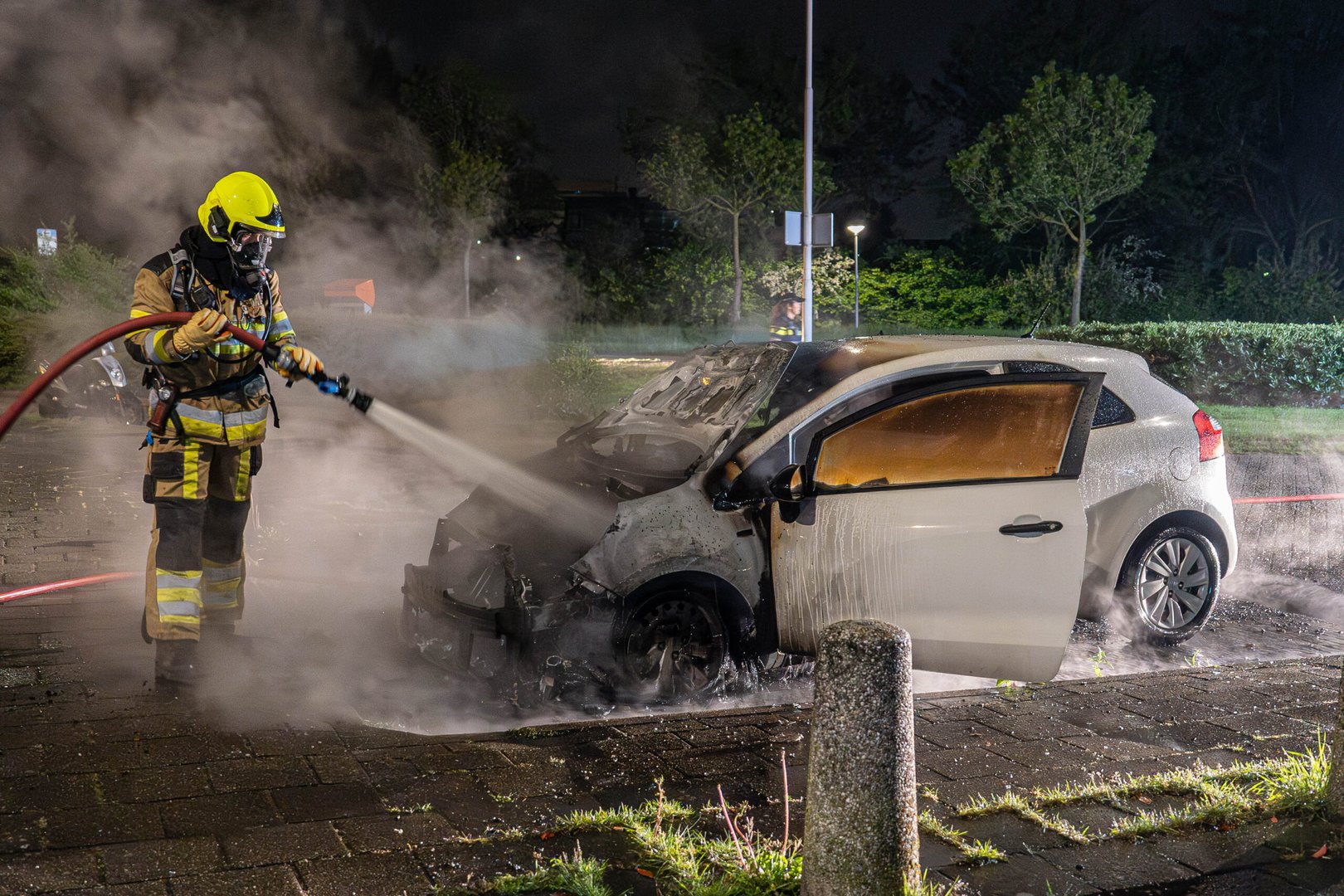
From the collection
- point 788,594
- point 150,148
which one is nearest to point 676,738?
point 788,594

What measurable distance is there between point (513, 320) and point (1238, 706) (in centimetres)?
2346

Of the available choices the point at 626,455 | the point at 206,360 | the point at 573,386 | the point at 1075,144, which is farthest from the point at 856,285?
the point at 206,360

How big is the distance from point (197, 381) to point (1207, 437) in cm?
508

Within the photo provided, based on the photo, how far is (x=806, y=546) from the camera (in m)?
5.01

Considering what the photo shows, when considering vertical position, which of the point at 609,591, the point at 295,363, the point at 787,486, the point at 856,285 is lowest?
the point at 609,591

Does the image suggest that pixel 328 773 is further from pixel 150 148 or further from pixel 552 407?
pixel 552 407

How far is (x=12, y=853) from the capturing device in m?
3.46

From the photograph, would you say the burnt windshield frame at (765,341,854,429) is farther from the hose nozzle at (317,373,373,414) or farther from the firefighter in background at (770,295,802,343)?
the firefighter in background at (770,295,802,343)

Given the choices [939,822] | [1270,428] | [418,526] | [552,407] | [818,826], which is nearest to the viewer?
[818,826]

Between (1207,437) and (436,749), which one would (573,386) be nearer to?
(1207,437)

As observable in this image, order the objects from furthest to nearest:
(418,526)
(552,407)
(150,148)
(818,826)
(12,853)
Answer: (552,407), (150,148), (418,526), (12,853), (818,826)

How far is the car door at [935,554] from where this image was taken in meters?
4.99

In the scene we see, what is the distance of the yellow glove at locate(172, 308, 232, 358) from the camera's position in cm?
461

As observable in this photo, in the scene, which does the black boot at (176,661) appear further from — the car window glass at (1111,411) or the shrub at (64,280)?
the shrub at (64,280)
